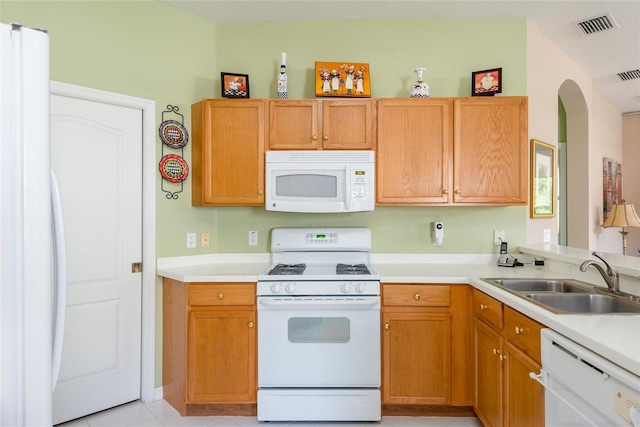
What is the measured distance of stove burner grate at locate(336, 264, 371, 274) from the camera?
2234 mm

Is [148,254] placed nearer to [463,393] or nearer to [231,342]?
[231,342]

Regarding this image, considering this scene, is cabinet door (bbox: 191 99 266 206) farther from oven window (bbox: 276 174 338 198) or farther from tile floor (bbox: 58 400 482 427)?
tile floor (bbox: 58 400 482 427)

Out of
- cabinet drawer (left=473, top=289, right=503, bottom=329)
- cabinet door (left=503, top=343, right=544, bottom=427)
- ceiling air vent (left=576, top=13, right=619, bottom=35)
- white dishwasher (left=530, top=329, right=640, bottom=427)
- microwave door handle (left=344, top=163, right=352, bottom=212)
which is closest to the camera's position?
white dishwasher (left=530, top=329, right=640, bottom=427)

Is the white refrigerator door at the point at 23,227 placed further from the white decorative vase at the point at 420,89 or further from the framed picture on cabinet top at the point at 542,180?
the framed picture on cabinet top at the point at 542,180

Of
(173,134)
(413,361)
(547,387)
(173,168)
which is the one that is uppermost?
(173,134)

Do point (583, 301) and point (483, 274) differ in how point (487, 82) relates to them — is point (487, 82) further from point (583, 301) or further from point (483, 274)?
point (583, 301)

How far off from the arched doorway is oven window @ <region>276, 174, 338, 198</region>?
10.2 ft

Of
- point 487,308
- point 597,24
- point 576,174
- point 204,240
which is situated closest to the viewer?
point 487,308

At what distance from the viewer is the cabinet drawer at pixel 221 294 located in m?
2.18

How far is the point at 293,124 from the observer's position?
8.10 feet

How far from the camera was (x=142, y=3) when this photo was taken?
8.08ft

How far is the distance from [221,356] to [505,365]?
5.22 ft

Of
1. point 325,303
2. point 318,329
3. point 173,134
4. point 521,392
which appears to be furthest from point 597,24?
point 173,134

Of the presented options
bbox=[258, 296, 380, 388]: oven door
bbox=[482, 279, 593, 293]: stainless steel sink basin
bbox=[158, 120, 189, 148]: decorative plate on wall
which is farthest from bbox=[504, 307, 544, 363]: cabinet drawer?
bbox=[158, 120, 189, 148]: decorative plate on wall
